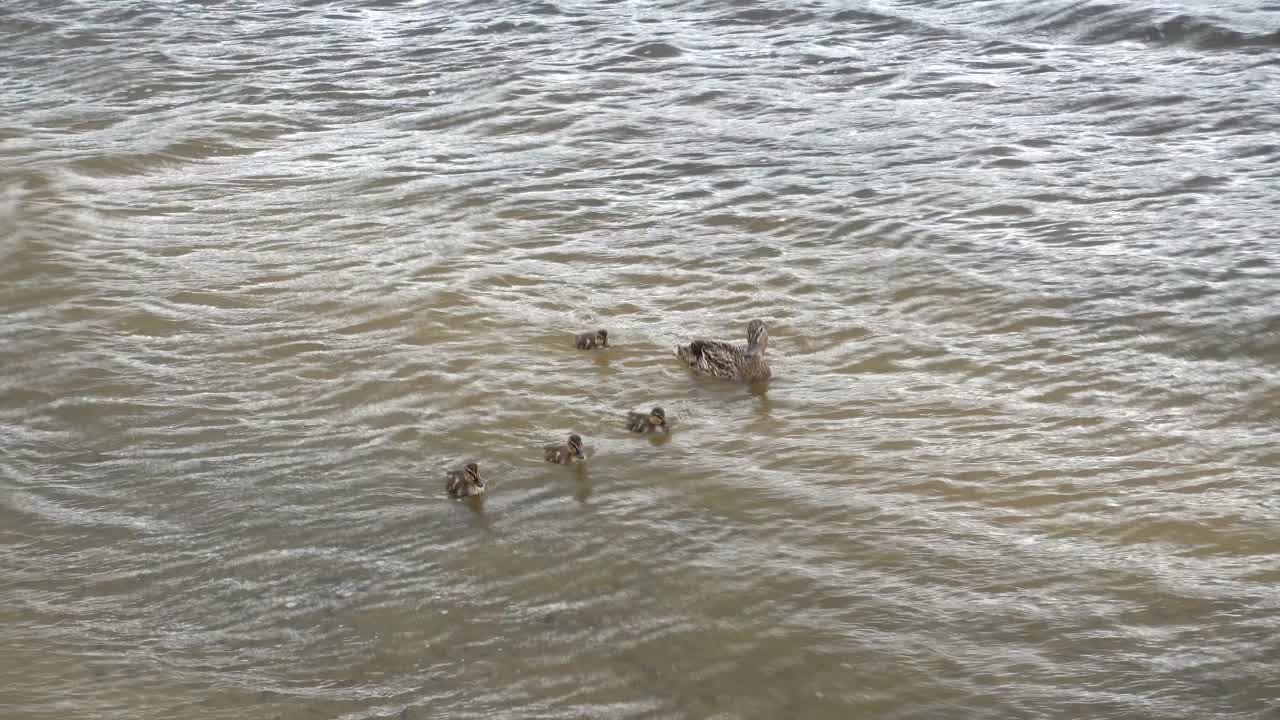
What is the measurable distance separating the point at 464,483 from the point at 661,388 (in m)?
1.87

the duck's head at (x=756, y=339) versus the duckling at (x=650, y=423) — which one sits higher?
the duck's head at (x=756, y=339)

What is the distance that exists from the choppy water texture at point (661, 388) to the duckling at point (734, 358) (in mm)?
142

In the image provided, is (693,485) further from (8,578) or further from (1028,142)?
(1028,142)

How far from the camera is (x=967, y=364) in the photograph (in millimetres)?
8742

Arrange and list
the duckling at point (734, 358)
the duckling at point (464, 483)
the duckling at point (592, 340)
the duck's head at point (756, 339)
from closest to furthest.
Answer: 1. the duckling at point (464, 483)
2. the duckling at point (734, 358)
3. the duck's head at point (756, 339)
4. the duckling at point (592, 340)

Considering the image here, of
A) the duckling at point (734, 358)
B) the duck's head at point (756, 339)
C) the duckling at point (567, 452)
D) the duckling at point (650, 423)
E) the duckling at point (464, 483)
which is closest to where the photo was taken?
the duckling at point (464, 483)

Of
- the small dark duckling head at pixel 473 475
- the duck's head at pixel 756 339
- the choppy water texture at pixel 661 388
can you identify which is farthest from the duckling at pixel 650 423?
the small dark duckling head at pixel 473 475

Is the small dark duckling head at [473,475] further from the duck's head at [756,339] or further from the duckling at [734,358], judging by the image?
the duck's head at [756,339]

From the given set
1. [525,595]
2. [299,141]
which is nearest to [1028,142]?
[299,141]

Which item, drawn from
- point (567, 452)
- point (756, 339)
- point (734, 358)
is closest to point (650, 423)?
point (567, 452)

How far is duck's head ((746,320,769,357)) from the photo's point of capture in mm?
8648

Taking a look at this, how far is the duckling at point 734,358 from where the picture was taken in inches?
334

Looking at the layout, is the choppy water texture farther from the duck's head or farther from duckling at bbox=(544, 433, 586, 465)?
the duck's head

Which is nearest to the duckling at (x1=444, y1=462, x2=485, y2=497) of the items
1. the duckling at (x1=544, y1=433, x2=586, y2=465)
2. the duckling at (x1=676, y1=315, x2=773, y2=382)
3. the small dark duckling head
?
the small dark duckling head
